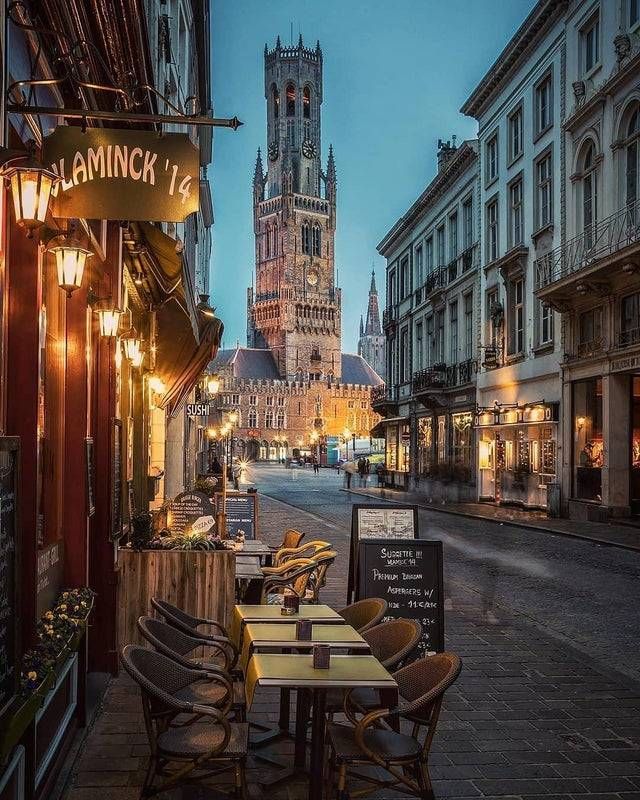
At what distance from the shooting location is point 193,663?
5738mm

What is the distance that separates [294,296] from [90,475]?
14222 centimetres

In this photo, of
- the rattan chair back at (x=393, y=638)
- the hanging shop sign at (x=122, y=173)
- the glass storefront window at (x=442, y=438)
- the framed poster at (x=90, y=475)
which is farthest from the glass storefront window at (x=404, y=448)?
the hanging shop sign at (x=122, y=173)

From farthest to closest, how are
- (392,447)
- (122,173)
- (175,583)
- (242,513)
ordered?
(392,447)
(242,513)
(175,583)
(122,173)

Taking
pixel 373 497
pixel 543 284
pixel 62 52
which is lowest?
pixel 373 497

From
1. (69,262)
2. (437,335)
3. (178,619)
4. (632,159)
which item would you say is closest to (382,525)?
(178,619)

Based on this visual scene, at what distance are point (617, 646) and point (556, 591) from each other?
372 cm

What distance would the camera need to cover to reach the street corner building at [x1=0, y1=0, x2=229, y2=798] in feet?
14.5

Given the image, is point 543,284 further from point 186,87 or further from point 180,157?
point 180,157

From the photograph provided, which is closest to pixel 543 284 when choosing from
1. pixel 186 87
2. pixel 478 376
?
pixel 478 376

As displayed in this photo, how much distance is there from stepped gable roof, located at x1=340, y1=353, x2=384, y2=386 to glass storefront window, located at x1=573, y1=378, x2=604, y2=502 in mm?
128830

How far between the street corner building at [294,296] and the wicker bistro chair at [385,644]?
13606 cm

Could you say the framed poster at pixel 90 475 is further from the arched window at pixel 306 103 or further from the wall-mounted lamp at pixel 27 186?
the arched window at pixel 306 103

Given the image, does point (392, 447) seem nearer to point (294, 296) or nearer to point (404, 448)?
point (404, 448)

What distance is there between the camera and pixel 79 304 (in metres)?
7.19
